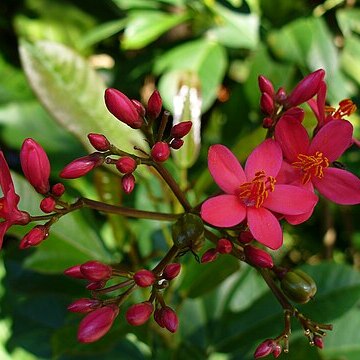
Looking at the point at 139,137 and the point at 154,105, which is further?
the point at 139,137

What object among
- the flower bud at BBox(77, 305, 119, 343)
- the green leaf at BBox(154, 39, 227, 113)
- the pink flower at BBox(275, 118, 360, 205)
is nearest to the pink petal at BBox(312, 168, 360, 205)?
the pink flower at BBox(275, 118, 360, 205)

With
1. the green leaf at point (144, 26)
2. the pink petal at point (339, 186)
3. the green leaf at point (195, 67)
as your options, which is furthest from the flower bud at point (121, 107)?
the green leaf at point (144, 26)

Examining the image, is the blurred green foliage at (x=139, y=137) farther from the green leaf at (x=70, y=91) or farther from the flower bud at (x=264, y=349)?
the flower bud at (x=264, y=349)

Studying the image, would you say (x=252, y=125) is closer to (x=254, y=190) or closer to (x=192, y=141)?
(x=192, y=141)

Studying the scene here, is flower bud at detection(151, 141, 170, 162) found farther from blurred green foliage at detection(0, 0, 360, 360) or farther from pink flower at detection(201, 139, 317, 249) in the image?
blurred green foliage at detection(0, 0, 360, 360)

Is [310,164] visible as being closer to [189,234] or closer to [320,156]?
[320,156]

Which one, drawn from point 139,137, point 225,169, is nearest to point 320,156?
point 225,169
